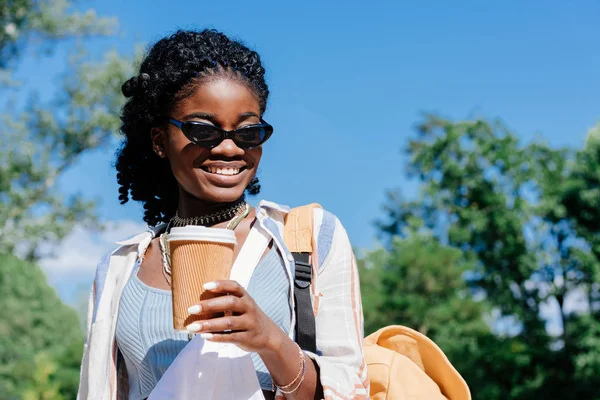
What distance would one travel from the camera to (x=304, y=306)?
87.8 inches

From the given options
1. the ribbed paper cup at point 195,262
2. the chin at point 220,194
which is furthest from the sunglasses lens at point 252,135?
the ribbed paper cup at point 195,262

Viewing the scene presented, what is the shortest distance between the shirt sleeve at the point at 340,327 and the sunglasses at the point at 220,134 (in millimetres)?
391

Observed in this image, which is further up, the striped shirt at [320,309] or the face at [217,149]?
the face at [217,149]

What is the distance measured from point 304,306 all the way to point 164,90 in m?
0.87

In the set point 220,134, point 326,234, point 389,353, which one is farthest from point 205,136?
point 389,353

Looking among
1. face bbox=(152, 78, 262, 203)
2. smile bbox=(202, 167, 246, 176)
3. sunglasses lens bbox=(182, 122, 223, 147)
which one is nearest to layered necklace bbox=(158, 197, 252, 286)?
A: face bbox=(152, 78, 262, 203)

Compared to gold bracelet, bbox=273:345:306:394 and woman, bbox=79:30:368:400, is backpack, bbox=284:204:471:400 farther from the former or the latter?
gold bracelet, bbox=273:345:306:394

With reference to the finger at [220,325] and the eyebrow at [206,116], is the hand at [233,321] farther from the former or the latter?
the eyebrow at [206,116]

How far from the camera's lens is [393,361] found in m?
2.41

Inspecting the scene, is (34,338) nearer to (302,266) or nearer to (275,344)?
(302,266)

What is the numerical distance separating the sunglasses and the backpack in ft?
0.99

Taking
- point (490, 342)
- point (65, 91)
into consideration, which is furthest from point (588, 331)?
point (65, 91)

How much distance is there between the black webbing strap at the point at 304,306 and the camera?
2180 mm

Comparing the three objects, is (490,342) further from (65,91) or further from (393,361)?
(393,361)
